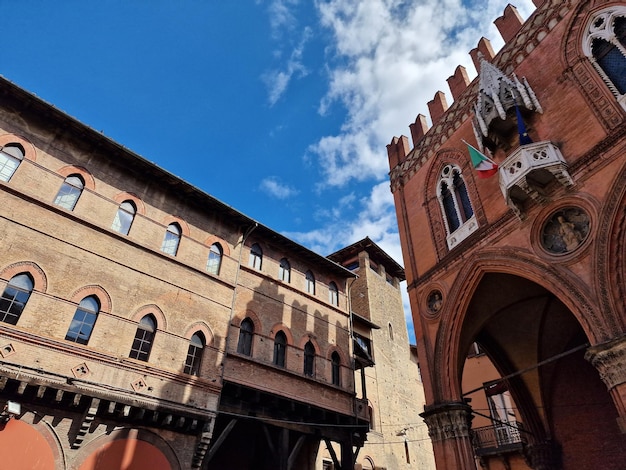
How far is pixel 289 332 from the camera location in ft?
47.5

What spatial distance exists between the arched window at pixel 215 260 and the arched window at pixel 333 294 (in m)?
5.37

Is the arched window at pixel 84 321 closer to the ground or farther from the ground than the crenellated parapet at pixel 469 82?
closer to the ground

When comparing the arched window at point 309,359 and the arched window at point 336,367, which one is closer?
the arched window at point 309,359

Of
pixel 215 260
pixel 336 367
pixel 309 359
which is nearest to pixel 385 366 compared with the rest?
pixel 336 367

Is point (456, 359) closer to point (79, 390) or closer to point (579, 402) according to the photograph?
point (579, 402)

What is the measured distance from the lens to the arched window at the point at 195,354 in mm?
11606

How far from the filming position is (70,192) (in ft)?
37.2

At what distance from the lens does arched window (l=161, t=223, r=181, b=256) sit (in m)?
12.8

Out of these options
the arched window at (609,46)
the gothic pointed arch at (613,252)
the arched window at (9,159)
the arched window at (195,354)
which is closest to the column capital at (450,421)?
the gothic pointed arch at (613,252)

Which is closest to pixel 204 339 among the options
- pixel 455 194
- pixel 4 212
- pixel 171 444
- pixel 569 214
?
pixel 171 444

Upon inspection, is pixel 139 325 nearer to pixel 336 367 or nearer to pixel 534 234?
pixel 336 367

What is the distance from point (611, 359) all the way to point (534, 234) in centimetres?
316

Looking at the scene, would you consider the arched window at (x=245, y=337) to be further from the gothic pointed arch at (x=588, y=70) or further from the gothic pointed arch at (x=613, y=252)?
the gothic pointed arch at (x=588, y=70)

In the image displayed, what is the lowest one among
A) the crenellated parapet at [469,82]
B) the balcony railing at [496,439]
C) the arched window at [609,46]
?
the balcony railing at [496,439]
